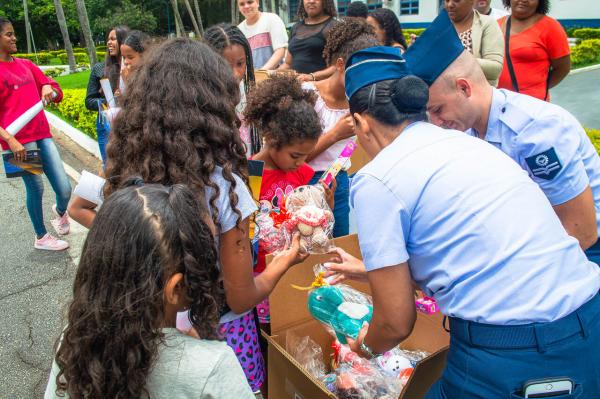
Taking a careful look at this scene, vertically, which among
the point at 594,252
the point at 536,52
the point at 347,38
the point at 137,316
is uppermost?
the point at 347,38

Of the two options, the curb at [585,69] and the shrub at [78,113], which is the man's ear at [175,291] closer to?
the shrub at [78,113]

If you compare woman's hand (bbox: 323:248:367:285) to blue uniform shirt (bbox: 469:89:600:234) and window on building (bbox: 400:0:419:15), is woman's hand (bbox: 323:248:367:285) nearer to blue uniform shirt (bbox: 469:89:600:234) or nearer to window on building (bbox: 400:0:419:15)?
blue uniform shirt (bbox: 469:89:600:234)

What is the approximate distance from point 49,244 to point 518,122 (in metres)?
4.20

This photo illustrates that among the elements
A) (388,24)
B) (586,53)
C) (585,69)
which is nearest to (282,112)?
(388,24)

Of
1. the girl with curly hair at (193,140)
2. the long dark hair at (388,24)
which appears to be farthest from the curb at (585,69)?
the girl with curly hair at (193,140)

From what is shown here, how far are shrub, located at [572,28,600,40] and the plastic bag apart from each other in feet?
63.1

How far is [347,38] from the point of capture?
3229mm

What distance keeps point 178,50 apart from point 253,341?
47.4 inches

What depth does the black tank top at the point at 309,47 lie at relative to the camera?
4.38 m

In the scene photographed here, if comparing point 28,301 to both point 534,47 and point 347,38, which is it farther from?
point 534,47

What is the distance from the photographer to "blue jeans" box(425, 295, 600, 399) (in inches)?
53.9

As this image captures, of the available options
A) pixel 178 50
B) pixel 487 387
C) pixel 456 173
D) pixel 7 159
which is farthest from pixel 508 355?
pixel 7 159

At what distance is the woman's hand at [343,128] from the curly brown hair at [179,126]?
1.33 m

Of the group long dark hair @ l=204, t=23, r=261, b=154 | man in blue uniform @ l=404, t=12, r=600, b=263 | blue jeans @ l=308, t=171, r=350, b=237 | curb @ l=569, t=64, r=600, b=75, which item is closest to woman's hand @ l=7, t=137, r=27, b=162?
long dark hair @ l=204, t=23, r=261, b=154
